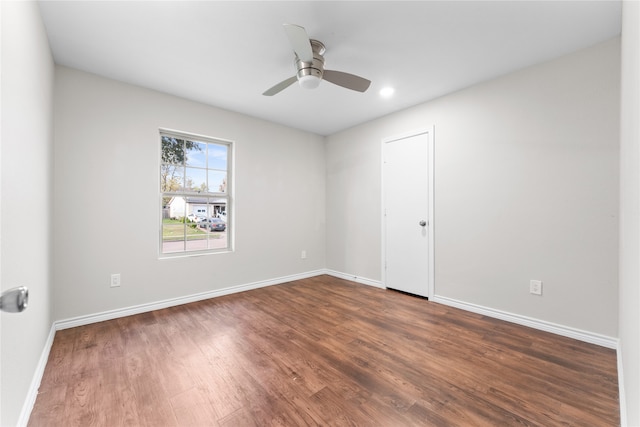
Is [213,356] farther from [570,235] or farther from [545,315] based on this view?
[570,235]

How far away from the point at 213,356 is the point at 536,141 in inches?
130

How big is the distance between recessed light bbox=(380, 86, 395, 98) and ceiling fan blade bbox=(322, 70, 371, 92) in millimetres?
794

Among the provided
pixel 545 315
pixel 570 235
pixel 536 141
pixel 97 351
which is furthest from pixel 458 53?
pixel 97 351

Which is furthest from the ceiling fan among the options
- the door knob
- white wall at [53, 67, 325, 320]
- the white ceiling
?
the door knob

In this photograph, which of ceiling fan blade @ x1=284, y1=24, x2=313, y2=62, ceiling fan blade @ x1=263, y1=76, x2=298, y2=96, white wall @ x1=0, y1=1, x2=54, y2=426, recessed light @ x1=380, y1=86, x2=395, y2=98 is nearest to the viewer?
white wall @ x1=0, y1=1, x2=54, y2=426

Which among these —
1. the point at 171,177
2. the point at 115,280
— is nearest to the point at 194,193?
the point at 171,177

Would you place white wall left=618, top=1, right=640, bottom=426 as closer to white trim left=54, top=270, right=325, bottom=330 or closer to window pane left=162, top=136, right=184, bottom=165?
white trim left=54, top=270, right=325, bottom=330

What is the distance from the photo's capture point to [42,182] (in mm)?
1904

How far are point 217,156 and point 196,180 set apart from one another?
1.43 ft

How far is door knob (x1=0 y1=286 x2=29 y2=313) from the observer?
667mm

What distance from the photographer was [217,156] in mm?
3551

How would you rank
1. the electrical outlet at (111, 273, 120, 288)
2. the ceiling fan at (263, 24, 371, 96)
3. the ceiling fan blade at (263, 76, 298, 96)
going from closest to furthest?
the ceiling fan at (263, 24, 371, 96) → the ceiling fan blade at (263, 76, 298, 96) → the electrical outlet at (111, 273, 120, 288)

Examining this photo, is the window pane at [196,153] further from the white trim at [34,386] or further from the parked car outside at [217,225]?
the white trim at [34,386]

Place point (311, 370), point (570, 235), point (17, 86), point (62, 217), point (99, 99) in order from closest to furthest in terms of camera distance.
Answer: point (17, 86) → point (311, 370) → point (570, 235) → point (62, 217) → point (99, 99)
